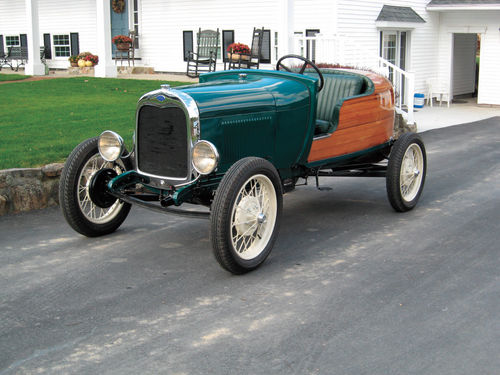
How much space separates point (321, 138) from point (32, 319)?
3.34m

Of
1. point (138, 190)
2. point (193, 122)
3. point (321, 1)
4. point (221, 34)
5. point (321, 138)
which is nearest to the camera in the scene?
point (193, 122)

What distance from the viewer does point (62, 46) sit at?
86.5 ft

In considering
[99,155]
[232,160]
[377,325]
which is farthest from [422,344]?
[99,155]

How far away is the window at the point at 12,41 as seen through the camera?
28.2 m

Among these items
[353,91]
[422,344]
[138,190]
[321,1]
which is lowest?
[422,344]

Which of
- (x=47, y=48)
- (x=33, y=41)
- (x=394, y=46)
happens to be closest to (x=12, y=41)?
(x=47, y=48)

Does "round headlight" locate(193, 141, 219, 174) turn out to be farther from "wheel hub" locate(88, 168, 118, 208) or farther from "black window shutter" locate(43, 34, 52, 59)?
"black window shutter" locate(43, 34, 52, 59)

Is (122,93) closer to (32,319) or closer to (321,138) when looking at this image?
(321,138)

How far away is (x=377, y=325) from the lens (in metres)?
4.10

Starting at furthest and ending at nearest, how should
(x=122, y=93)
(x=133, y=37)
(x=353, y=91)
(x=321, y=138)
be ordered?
(x=133, y=37), (x=122, y=93), (x=353, y=91), (x=321, y=138)

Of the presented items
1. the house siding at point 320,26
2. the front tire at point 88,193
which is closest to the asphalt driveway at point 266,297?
the front tire at point 88,193

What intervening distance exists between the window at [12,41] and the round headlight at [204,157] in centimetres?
2554

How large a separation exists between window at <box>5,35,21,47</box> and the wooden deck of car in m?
24.4

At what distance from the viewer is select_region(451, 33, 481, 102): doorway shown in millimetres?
23234
